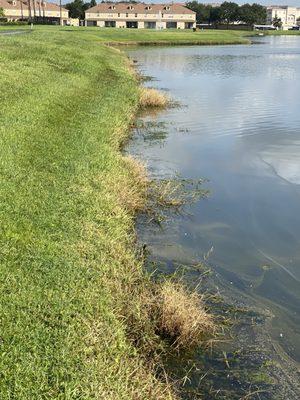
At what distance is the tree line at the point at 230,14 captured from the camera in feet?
627

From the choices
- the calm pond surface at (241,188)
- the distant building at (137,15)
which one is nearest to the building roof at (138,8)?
the distant building at (137,15)

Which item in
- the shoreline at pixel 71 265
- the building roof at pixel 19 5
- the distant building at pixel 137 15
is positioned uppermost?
the building roof at pixel 19 5

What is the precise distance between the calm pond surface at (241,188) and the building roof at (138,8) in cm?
14442

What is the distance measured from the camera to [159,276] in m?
9.95

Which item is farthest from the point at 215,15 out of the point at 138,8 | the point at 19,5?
the point at 19,5

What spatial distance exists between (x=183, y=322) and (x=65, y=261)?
227cm

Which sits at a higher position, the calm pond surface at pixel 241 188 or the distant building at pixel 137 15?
the distant building at pixel 137 15

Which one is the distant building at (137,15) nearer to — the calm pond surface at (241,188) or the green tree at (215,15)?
the green tree at (215,15)

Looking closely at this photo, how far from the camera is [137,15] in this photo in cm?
16950

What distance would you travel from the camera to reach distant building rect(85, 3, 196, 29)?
168 m

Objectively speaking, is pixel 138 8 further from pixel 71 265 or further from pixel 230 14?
pixel 71 265

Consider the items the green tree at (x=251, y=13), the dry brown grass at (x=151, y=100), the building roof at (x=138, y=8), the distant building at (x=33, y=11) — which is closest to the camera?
the dry brown grass at (x=151, y=100)

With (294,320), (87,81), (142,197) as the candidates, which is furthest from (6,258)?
(87,81)

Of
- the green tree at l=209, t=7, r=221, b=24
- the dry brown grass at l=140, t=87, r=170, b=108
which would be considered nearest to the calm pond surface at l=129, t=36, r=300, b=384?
the dry brown grass at l=140, t=87, r=170, b=108
